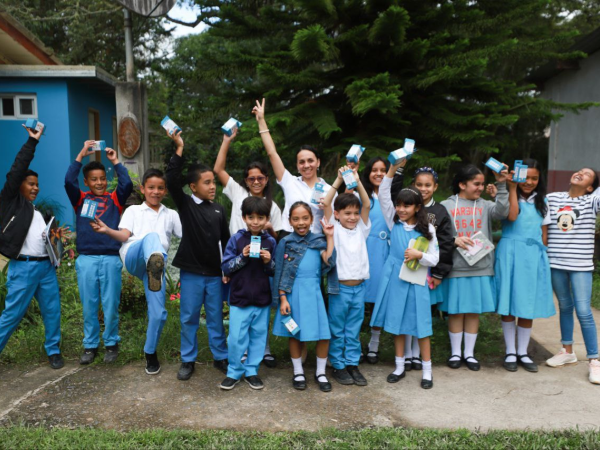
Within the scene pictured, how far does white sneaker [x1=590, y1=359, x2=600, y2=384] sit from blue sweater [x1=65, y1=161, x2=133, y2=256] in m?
4.03

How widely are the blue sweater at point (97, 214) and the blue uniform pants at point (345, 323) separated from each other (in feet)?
6.32

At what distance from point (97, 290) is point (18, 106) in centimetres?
687

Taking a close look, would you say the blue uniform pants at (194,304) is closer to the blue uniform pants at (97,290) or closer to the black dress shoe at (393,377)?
the blue uniform pants at (97,290)

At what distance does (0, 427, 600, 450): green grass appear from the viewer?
117 inches

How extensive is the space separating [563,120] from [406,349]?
1010 centimetres

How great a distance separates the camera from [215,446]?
2.96m

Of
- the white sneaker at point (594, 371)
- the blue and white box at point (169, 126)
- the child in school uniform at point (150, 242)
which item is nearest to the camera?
the blue and white box at point (169, 126)

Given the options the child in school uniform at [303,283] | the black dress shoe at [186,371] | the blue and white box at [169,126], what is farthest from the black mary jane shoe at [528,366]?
the blue and white box at [169,126]

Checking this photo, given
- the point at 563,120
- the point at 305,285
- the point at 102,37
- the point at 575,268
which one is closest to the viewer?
the point at 305,285

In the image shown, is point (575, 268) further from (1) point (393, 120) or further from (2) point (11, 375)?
(2) point (11, 375)

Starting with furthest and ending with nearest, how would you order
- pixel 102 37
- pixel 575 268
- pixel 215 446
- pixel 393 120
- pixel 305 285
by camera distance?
pixel 102 37, pixel 393 120, pixel 575 268, pixel 305 285, pixel 215 446

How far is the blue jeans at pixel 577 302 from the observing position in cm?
420

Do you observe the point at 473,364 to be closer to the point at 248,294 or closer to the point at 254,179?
the point at 248,294

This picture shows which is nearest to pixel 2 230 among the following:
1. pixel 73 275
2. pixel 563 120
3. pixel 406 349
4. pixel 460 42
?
pixel 73 275
